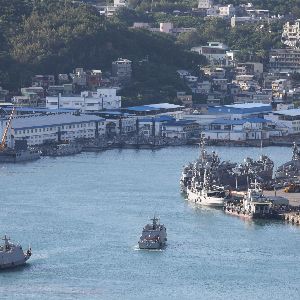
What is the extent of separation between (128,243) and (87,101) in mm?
17848

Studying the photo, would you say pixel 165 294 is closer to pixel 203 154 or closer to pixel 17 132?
pixel 203 154

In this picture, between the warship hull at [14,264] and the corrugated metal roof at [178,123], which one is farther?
the corrugated metal roof at [178,123]

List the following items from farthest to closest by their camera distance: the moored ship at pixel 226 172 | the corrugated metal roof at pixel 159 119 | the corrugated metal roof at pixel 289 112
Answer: the corrugated metal roof at pixel 289 112 → the corrugated metal roof at pixel 159 119 → the moored ship at pixel 226 172

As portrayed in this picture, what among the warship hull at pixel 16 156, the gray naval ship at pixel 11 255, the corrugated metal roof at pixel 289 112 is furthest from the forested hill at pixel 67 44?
the gray naval ship at pixel 11 255

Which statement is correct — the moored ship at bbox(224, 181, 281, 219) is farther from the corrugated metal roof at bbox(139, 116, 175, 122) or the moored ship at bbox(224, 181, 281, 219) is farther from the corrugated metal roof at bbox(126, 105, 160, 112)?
the corrugated metal roof at bbox(126, 105, 160, 112)

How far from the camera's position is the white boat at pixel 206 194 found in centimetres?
2866

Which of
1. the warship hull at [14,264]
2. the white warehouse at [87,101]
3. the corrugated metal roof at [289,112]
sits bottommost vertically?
the warship hull at [14,264]

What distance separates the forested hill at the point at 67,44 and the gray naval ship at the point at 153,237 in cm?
2014

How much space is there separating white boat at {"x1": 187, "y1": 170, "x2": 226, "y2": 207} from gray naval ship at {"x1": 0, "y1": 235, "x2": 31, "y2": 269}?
6020 millimetres

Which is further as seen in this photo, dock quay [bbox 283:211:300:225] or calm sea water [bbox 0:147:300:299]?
dock quay [bbox 283:211:300:225]

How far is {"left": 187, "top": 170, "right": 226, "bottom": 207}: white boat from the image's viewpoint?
28.7 m

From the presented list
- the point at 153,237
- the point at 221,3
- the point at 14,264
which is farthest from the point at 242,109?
→ the point at 221,3

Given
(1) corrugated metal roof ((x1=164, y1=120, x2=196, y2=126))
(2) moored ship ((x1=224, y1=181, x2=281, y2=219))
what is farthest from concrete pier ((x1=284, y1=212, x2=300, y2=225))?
(1) corrugated metal roof ((x1=164, y1=120, x2=196, y2=126))

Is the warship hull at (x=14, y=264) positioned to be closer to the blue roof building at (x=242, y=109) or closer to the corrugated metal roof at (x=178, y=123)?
the corrugated metal roof at (x=178, y=123)
